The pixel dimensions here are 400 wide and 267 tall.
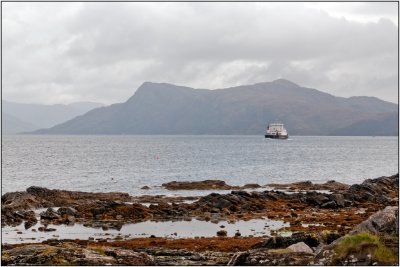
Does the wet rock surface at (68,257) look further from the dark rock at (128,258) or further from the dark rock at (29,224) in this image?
the dark rock at (29,224)

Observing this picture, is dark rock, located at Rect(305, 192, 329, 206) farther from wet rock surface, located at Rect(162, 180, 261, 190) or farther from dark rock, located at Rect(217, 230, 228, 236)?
wet rock surface, located at Rect(162, 180, 261, 190)

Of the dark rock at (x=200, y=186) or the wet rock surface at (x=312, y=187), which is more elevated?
the wet rock surface at (x=312, y=187)

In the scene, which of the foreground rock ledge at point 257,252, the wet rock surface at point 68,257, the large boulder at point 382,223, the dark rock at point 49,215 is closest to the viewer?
the foreground rock ledge at point 257,252

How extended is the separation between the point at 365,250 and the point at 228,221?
30.0 m

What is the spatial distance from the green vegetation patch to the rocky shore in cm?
3

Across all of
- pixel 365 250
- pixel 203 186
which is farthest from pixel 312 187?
pixel 365 250

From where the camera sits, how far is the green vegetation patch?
16.5 m

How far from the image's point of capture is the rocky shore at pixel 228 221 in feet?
61.6

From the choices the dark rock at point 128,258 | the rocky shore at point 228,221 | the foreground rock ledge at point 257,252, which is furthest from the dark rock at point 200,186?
the dark rock at point 128,258

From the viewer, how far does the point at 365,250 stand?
55.2ft

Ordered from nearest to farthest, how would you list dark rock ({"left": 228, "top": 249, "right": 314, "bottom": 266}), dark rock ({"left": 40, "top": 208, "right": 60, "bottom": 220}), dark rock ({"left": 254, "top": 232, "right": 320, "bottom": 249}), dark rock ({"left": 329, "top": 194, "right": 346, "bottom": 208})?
dark rock ({"left": 228, "top": 249, "right": 314, "bottom": 266}) < dark rock ({"left": 254, "top": 232, "right": 320, "bottom": 249}) < dark rock ({"left": 40, "top": 208, "right": 60, "bottom": 220}) < dark rock ({"left": 329, "top": 194, "right": 346, "bottom": 208})

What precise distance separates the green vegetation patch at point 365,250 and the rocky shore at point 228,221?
32 mm

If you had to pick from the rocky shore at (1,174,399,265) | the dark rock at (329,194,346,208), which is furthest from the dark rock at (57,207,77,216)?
the dark rock at (329,194,346,208)

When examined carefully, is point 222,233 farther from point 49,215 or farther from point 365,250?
point 365,250
